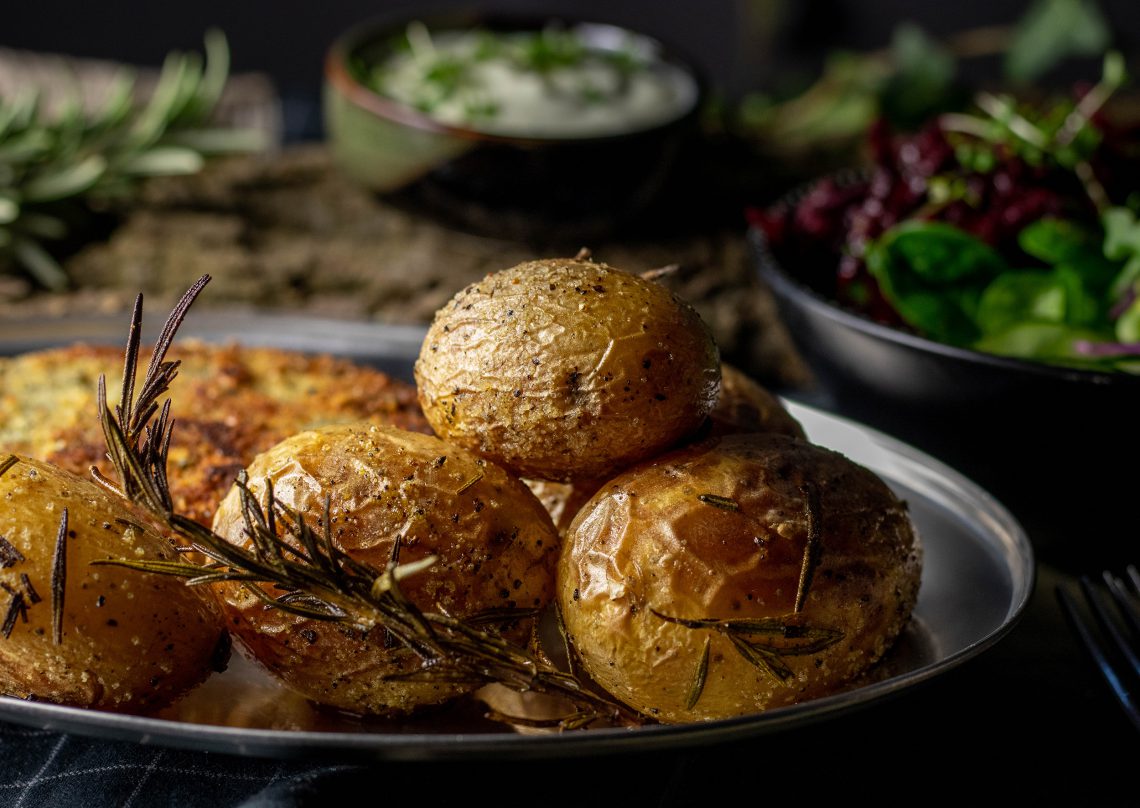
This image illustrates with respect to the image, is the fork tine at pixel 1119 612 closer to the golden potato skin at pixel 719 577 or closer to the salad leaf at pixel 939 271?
the golden potato skin at pixel 719 577

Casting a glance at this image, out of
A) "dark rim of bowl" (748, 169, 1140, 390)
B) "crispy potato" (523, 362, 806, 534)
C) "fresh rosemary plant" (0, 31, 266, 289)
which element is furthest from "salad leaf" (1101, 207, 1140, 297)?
"fresh rosemary plant" (0, 31, 266, 289)

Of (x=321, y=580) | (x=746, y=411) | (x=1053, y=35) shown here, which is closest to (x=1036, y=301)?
(x=746, y=411)

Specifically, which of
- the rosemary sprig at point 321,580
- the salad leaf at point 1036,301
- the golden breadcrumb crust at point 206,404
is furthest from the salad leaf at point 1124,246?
the rosemary sprig at point 321,580

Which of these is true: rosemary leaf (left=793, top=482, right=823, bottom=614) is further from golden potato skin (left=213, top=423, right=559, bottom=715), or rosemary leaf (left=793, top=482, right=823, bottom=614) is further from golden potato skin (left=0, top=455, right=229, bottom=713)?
golden potato skin (left=0, top=455, right=229, bottom=713)

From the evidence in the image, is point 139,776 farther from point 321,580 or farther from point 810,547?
point 810,547

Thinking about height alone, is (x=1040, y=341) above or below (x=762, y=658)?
below

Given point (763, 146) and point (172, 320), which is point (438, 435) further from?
point (763, 146)

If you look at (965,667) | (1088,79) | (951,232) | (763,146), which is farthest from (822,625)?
(1088,79)
